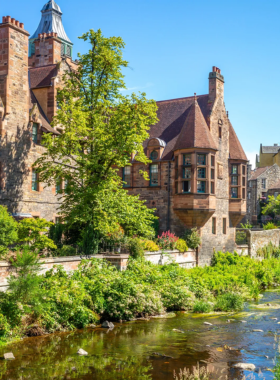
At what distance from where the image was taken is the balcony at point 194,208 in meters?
26.8

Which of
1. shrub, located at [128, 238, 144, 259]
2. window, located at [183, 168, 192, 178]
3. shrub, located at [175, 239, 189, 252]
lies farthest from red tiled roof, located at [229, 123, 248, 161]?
shrub, located at [128, 238, 144, 259]

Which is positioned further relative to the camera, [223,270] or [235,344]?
[223,270]

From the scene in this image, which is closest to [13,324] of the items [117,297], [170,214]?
[117,297]

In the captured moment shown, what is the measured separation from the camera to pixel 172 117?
30.4 metres

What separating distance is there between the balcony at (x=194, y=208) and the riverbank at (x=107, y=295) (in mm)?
3456

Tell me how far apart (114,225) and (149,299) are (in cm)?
423

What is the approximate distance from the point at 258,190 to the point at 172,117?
125 feet

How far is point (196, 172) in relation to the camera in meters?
26.9

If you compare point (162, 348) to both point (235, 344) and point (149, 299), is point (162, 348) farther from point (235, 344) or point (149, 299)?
point (149, 299)

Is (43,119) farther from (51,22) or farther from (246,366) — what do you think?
(51,22)

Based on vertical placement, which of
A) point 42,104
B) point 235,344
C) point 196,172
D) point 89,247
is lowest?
point 235,344

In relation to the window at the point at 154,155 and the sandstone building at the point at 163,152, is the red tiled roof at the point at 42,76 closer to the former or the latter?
the sandstone building at the point at 163,152

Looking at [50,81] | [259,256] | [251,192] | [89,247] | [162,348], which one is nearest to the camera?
[162,348]

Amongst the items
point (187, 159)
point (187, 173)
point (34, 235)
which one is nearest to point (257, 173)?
point (187, 159)
